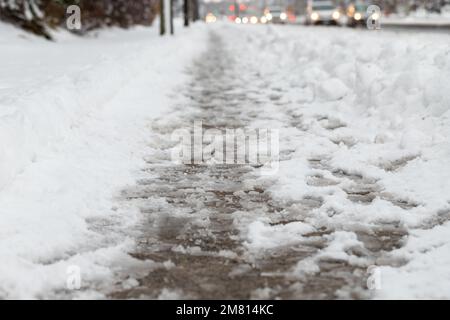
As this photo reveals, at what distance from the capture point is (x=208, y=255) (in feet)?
11.9

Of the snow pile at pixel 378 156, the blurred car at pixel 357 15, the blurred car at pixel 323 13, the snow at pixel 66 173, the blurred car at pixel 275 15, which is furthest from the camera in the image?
the blurred car at pixel 275 15

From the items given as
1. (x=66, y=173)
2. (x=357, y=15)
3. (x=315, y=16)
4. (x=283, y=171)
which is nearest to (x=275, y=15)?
(x=315, y=16)

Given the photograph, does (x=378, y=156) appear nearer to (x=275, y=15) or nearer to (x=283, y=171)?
(x=283, y=171)

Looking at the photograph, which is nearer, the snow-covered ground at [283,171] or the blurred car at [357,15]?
the snow-covered ground at [283,171]

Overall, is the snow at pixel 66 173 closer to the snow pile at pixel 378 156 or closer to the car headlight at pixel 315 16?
the snow pile at pixel 378 156

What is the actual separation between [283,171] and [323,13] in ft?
112

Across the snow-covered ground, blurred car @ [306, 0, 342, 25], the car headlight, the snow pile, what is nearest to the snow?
the snow-covered ground

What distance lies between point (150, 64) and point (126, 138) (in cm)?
771

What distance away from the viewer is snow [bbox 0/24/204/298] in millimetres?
3453

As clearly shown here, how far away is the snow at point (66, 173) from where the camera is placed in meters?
3.45

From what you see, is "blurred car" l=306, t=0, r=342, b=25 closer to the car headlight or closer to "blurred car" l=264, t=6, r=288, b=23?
the car headlight

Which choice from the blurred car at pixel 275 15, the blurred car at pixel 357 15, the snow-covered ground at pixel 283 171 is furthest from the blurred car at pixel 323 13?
the snow-covered ground at pixel 283 171

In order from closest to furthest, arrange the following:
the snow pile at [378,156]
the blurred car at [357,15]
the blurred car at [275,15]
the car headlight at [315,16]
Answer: the snow pile at [378,156] → the blurred car at [357,15] → the car headlight at [315,16] → the blurred car at [275,15]

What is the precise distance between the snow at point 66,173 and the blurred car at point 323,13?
29.6 metres
